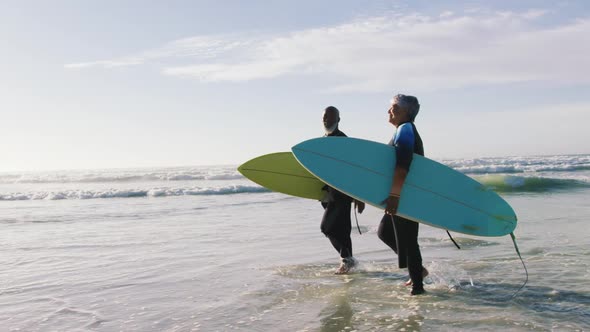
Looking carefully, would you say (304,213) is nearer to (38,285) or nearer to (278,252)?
(278,252)

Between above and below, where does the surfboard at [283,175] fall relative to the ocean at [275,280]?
above

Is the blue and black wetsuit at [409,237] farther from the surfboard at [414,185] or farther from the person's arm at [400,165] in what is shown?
the surfboard at [414,185]

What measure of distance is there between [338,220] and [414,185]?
1121 mm

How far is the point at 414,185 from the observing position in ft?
14.1

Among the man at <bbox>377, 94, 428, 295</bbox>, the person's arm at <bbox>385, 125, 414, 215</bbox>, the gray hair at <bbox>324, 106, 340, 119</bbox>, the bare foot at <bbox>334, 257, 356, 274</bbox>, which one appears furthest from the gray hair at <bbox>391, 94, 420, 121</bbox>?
the bare foot at <bbox>334, 257, 356, 274</bbox>

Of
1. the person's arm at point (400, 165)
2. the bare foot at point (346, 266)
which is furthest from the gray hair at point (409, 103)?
the bare foot at point (346, 266)

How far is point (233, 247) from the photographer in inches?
271

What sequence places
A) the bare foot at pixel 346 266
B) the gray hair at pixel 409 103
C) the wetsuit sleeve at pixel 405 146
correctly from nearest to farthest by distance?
the wetsuit sleeve at pixel 405 146 < the gray hair at pixel 409 103 < the bare foot at pixel 346 266

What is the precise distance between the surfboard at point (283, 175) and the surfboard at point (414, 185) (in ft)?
4.04

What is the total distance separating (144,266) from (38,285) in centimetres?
113

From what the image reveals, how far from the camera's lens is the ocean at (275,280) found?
11.9 ft

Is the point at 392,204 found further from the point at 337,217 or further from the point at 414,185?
the point at 337,217

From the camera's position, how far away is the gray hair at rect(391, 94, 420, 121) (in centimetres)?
419

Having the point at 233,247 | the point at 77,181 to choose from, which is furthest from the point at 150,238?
the point at 77,181
